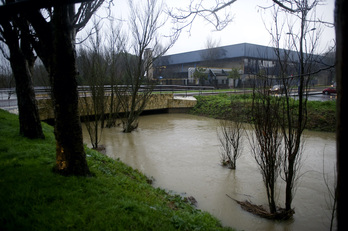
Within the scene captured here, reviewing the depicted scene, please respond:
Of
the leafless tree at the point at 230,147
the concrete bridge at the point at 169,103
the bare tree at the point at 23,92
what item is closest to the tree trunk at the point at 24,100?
the bare tree at the point at 23,92

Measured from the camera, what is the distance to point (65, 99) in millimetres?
4066

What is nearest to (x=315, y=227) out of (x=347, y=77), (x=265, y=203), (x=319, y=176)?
(x=265, y=203)

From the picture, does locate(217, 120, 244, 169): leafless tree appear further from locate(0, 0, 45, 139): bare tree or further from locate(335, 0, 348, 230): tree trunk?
locate(335, 0, 348, 230): tree trunk

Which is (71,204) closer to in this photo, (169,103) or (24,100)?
(24,100)

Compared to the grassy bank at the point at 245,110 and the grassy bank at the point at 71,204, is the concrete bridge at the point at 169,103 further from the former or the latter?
the grassy bank at the point at 71,204

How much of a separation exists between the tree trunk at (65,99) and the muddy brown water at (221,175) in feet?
9.47

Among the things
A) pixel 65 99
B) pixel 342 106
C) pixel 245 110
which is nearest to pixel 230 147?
pixel 65 99

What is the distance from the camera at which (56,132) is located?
4215mm

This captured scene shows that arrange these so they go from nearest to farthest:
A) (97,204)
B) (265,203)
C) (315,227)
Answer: (97,204)
(315,227)
(265,203)

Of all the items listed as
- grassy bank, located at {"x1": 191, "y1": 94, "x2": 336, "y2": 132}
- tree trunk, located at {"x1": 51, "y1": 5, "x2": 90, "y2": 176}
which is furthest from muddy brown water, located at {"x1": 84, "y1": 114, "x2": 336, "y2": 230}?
tree trunk, located at {"x1": 51, "y1": 5, "x2": 90, "y2": 176}

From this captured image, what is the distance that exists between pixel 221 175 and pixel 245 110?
8105 millimetres

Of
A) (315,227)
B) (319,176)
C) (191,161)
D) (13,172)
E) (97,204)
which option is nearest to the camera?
(97,204)

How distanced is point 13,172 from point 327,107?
17.8 m

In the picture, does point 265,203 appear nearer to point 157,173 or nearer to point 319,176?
point 319,176
